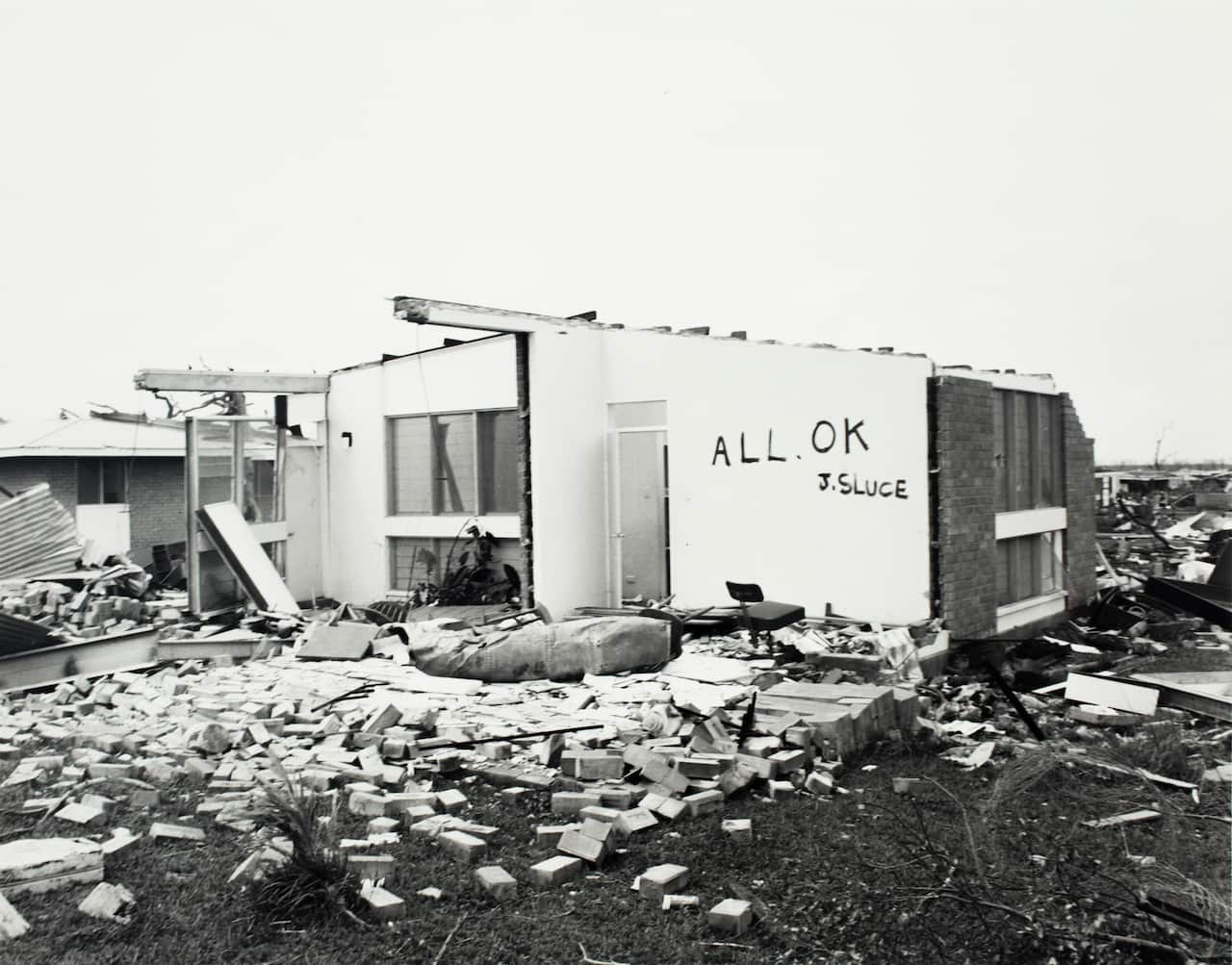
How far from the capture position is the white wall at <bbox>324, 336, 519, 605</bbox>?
45.3 feet

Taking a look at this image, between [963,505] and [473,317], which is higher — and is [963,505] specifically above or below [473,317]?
below

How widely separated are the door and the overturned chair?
2.13m

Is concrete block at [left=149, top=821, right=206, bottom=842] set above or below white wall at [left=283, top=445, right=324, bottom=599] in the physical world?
below

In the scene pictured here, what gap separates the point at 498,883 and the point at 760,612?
17.0 ft

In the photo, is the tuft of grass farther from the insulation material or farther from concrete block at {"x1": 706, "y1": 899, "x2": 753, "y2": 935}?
the insulation material

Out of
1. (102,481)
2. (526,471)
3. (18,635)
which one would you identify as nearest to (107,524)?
(102,481)

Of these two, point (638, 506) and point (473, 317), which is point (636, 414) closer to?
point (638, 506)

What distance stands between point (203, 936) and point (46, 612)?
11.6 m

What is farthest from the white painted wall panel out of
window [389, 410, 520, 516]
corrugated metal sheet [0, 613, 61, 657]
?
corrugated metal sheet [0, 613, 61, 657]

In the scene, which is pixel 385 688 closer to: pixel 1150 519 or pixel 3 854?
pixel 3 854

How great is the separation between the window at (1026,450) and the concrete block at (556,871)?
25.2 feet

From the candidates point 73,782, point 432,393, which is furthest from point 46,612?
point 73,782

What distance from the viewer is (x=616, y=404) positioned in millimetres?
12375

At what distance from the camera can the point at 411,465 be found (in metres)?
14.8
